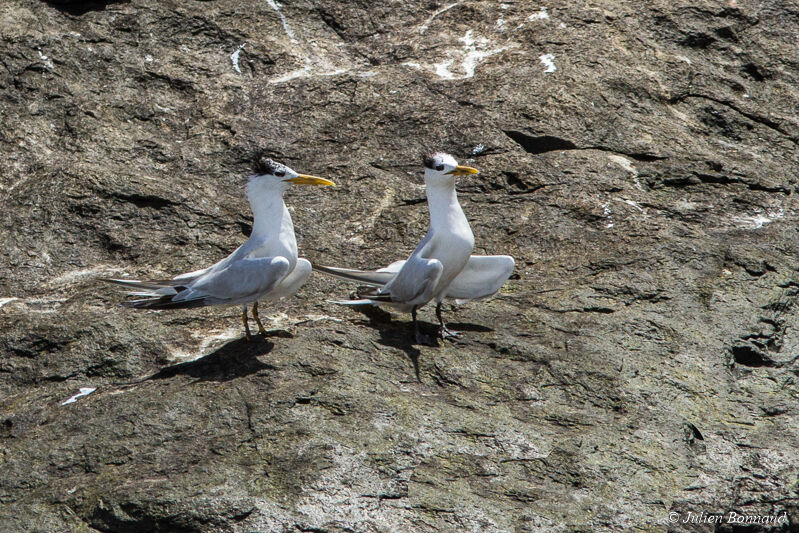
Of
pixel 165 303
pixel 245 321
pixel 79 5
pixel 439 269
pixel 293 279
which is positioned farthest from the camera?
pixel 79 5

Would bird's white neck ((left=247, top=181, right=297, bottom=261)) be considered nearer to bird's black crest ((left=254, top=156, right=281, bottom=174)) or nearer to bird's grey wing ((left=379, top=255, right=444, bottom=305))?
bird's black crest ((left=254, top=156, right=281, bottom=174))

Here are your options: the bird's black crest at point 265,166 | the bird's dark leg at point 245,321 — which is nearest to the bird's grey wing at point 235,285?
the bird's dark leg at point 245,321

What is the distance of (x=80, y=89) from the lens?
9.85m

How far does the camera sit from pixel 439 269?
7.32m

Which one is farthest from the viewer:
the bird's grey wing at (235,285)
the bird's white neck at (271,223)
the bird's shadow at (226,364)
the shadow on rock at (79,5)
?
the shadow on rock at (79,5)

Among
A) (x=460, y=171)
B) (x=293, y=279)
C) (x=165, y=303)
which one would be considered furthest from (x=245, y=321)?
(x=460, y=171)

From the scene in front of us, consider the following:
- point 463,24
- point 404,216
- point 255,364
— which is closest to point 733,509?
point 255,364

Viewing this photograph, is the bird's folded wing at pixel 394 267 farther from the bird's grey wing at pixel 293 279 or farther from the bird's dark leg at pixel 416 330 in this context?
the bird's grey wing at pixel 293 279

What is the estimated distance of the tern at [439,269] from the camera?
289 inches

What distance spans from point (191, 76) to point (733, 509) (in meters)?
6.80

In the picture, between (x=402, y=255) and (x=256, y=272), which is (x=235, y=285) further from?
(x=402, y=255)

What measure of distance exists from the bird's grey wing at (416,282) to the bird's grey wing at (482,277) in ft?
1.59

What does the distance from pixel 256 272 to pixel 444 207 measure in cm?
163

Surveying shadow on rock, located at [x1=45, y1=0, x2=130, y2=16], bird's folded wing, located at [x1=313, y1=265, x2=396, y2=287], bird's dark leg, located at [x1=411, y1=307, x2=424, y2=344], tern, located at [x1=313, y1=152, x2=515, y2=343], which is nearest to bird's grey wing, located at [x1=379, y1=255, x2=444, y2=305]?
tern, located at [x1=313, y1=152, x2=515, y2=343]
